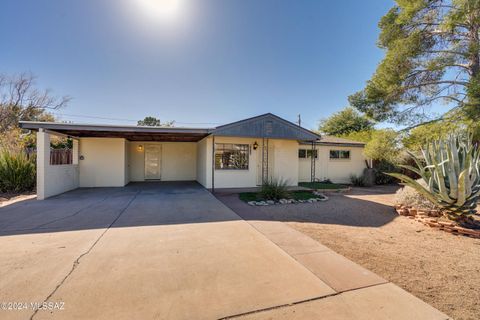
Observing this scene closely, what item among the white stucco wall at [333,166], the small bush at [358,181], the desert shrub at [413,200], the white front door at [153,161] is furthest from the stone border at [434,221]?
the white front door at [153,161]

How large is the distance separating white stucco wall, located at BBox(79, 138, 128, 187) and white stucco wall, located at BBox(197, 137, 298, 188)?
14.1 ft

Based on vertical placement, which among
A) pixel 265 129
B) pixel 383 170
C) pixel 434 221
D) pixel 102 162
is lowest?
pixel 434 221

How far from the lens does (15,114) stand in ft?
69.0

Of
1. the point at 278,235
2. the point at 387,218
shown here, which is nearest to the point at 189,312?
the point at 278,235

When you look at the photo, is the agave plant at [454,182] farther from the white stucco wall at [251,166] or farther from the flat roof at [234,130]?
the white stucco wall at [251,166]

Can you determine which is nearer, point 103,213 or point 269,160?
point 103,213

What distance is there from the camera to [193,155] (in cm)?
1457

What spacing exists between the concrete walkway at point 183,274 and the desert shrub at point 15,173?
5.79 metres

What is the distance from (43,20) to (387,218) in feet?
51.0

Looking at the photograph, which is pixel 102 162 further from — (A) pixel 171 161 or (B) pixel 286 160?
(B) pixel 286 160

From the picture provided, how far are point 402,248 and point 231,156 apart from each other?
8.07 metres

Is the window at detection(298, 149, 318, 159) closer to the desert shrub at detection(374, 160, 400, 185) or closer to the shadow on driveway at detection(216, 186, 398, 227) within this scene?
the desert shrub at detection(374, 160, 400, 185)

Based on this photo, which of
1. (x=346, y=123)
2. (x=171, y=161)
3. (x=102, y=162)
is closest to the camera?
(x=102, y=162)

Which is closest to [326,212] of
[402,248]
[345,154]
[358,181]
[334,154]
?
[402,248]
